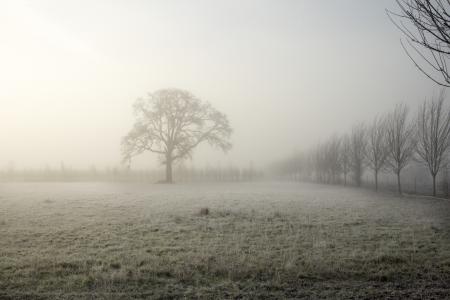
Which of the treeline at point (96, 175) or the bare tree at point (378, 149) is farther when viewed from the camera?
the treeline at point (96, 175)

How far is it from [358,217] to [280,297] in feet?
37.8

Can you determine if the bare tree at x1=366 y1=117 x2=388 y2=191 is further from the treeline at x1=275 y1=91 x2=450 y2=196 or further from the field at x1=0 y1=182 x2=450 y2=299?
the field at x1=0 y1=182 x2=450 y2=299

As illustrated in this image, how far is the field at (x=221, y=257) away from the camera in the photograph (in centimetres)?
671

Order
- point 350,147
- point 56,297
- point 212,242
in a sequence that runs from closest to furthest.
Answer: point 56,297 → point 212,242 → point 350,147

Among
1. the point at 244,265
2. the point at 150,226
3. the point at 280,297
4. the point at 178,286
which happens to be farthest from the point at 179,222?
the point at 280,297

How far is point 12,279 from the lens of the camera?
23.9ft

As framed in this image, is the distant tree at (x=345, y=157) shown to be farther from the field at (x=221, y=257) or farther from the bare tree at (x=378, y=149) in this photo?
the field at (x=221, y=257)

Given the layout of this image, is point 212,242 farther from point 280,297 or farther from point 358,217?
point 358,217

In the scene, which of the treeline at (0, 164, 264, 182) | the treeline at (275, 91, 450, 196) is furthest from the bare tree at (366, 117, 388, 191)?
the treeline at (0, 164, 264, 182)

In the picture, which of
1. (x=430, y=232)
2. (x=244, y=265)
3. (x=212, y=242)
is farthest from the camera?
(x=430, y=232)

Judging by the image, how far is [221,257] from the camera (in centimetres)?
900

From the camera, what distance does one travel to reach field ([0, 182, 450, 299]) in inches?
264

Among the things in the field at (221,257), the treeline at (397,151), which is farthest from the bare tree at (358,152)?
the field at (221,257)

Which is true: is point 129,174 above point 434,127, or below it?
below
